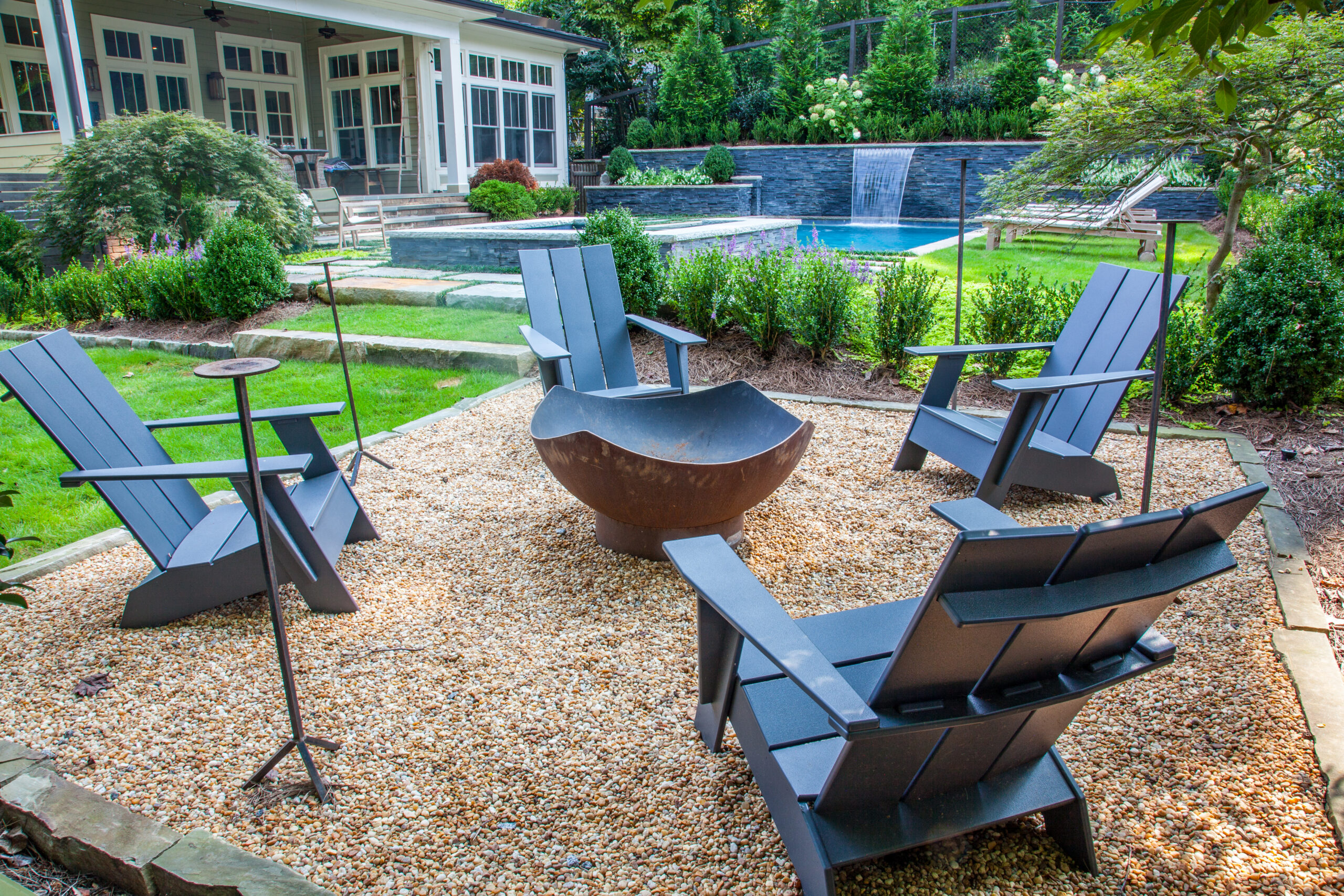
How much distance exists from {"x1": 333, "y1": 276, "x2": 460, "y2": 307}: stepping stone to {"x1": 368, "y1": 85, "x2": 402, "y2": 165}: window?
793cm

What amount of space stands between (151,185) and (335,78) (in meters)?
7.02

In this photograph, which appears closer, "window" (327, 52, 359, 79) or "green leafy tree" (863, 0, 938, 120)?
"window" (327, 52, 359, 79)

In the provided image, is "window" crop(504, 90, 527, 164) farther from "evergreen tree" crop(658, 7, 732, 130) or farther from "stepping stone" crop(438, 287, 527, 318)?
"stepping stone" crop(438, 287, 527, 318)

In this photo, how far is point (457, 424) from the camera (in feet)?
14.6

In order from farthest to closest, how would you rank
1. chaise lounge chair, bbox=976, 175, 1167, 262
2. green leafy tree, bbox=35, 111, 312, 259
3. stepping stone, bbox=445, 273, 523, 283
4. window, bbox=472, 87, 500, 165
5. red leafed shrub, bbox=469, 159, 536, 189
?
window, bbox=472, 87, 500, 165
red leafed shrub, bbox=469, 159, 536, 189
chaise lounge chair, bbox=976, 175, 1167, 262
green leafy tree, bbox=35, 111, 312, 259
stepping stone, bbox=445, 273, 523, 283

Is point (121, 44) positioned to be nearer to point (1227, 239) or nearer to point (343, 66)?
point (343, 66)

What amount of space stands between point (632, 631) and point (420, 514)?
4.27ft

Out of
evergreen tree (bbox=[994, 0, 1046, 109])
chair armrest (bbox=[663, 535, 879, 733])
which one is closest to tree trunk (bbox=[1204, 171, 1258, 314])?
chair armrest (bbox=[663, 535, 879, 733])

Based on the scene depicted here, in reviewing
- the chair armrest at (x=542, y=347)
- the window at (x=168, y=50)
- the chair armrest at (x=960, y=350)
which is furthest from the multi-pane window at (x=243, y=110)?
the chair armrest at (x=960, y=350)

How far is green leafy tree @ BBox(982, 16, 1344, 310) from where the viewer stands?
421 centimetres

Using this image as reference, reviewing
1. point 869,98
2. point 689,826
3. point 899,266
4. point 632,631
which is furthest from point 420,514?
point 869,98

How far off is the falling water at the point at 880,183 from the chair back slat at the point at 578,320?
11.8 metres

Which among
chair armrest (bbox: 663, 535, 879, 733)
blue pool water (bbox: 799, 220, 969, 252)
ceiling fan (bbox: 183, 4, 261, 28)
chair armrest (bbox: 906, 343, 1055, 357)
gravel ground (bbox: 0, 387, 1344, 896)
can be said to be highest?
ceiling fan (bbox: 183, 4, 261, 28)

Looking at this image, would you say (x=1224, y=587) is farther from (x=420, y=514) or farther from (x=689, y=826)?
(x=420, y=514)
